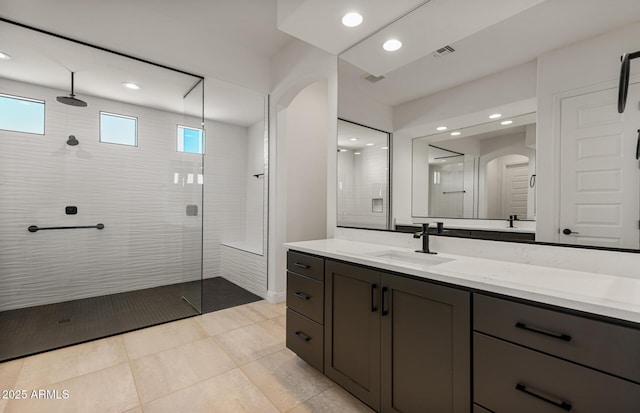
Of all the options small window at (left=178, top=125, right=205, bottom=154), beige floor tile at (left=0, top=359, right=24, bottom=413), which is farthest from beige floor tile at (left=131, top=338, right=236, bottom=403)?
small window at (left=178, top=125, right=205, bottom=154)

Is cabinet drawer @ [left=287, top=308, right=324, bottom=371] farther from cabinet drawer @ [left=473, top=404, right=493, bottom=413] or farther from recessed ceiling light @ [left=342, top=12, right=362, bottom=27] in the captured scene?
recessed ceiling light @ [left=342, top=12, right=362, bottom=27]

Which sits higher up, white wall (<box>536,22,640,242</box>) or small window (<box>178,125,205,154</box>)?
small window (<box>178,125,205,154</box>)

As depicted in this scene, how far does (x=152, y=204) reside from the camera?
142 inches

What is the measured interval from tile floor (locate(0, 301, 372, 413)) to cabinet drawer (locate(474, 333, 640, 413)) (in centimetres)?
86

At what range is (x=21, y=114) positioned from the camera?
8.59 ft

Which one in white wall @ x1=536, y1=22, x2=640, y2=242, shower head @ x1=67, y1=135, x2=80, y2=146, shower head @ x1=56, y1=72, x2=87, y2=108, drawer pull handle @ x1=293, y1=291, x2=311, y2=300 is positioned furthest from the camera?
shower head @ x1=67, y1=135, x2=80, y2=146

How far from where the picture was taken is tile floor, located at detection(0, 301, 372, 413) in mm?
1622

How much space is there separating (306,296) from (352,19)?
1.94 m

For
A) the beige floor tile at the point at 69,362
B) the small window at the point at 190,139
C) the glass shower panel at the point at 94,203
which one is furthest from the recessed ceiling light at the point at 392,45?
the beige floor tile at the point at 69,362

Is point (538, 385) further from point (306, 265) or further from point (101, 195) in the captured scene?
point (101, 195)

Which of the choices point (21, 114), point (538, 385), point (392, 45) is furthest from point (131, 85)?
point (538, 385)

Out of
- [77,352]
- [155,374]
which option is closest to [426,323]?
[155,374]

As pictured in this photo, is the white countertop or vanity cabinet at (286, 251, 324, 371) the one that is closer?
the white countertop

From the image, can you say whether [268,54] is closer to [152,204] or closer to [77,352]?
[152,204]
